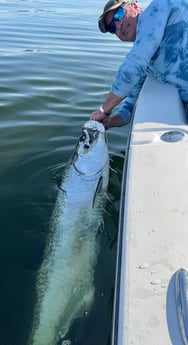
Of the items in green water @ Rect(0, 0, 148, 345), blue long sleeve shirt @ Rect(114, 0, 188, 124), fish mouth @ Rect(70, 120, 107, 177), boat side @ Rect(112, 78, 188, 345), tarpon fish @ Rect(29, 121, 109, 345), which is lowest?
green water @ Rect(0, 0, 148, 345)

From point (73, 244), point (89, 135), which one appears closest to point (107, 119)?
point (89, 135)

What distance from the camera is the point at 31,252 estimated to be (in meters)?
3.87

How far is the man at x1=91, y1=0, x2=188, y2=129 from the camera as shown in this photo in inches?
174

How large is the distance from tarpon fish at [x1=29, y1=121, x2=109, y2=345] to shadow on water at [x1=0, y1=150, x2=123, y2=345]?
89 millimetres

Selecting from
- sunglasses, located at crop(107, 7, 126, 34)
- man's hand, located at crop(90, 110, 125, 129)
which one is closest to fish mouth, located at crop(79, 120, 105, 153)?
man's hand, located at crop(90, 110, 125, 129)

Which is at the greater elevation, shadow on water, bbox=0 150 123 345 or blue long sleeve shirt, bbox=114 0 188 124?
blue long sleeve shirt, bbox=114 0 188 124

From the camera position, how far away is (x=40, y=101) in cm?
736

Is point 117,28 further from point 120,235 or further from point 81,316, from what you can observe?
point 81,316

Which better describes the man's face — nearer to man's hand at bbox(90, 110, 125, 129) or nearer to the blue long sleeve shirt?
the blue long sleeve shirt

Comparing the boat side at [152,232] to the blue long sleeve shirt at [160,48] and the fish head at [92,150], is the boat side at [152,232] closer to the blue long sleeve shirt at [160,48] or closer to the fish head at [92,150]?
the fish head at [92,150]

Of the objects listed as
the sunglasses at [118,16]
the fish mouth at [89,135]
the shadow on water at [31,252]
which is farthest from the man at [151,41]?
the shadow on water at [31,252]

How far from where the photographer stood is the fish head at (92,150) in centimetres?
451

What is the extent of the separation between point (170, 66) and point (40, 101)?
3037 mm

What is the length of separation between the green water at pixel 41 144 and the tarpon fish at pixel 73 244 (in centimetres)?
10
